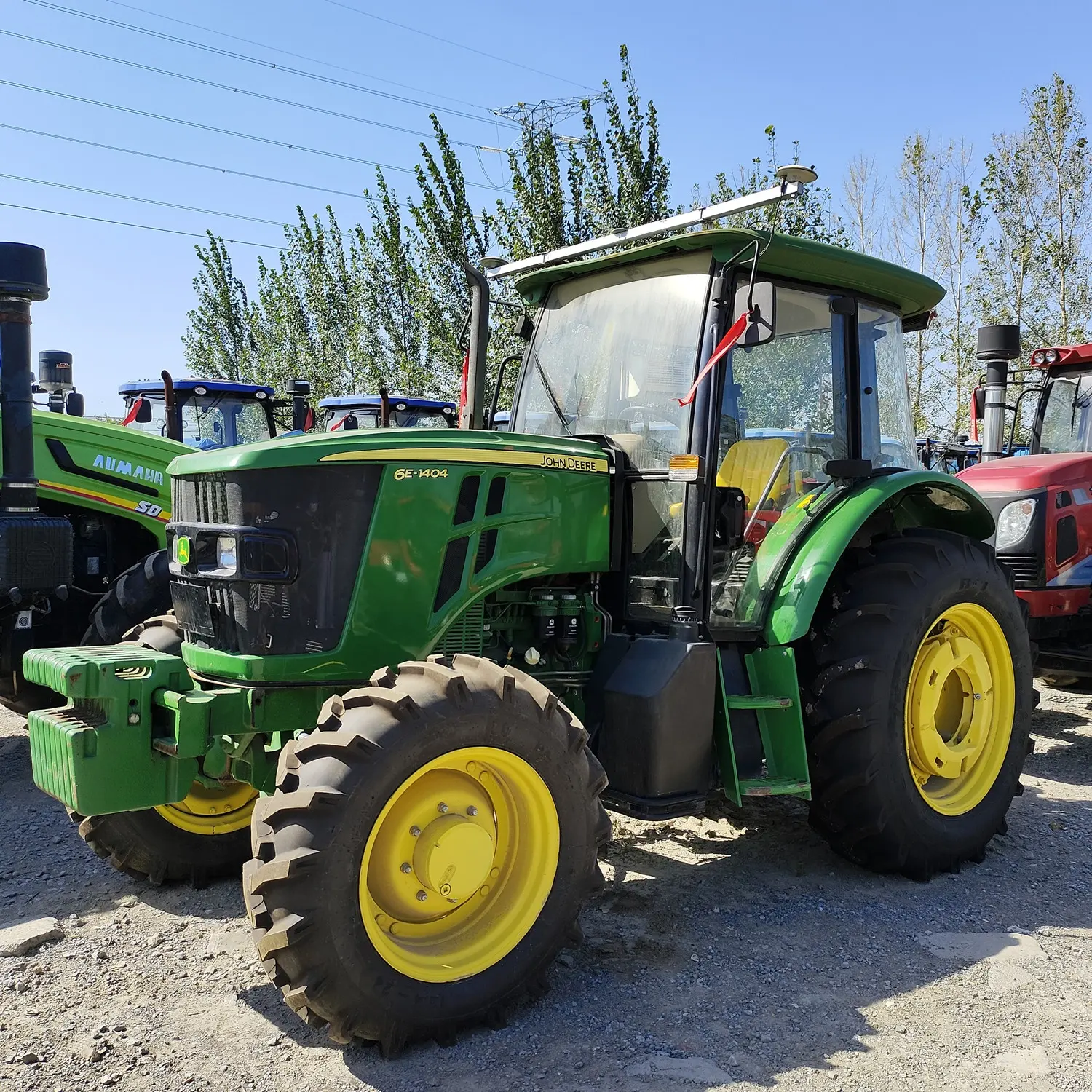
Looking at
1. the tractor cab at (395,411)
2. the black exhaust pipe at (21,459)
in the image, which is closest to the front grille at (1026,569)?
the black exhaust pipe at (21,459)

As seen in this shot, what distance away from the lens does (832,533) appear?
400cm

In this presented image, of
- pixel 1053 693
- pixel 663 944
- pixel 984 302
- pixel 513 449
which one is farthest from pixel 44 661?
pixel 984 302

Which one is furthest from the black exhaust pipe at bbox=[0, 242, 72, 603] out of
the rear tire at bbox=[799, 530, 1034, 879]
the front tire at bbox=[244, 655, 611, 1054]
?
the rear tire at bbox=[799, 530, 1034, 879]

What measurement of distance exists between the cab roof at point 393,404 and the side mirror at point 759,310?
8.20 meters

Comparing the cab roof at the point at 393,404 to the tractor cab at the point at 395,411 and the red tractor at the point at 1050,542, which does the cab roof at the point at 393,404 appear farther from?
the red tractor at the point at 1050,542

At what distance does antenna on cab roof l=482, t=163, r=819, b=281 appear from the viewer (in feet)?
11.5

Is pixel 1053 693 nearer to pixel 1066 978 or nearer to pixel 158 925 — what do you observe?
pixel 1066 978

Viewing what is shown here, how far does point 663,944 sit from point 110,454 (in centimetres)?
430

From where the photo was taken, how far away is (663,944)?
3635mm

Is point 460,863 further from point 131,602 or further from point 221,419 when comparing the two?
point 221,419

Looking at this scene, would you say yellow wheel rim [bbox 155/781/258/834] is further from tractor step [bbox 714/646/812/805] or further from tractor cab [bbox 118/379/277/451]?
tractor cab [bbox 118/379/277/451]

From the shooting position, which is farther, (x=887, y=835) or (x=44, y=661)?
(x=887, y=835)

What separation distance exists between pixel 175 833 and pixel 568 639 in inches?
67.4

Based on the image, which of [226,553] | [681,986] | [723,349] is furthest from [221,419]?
[681,986]
